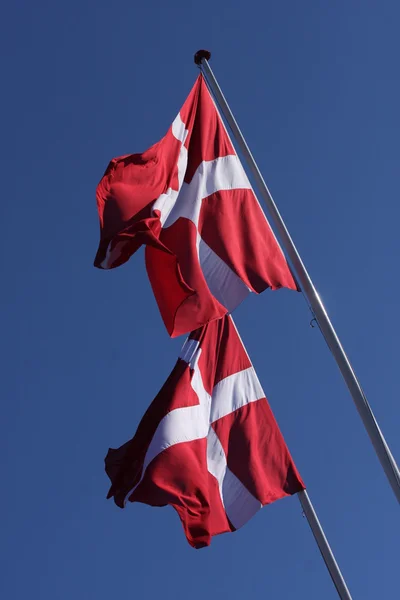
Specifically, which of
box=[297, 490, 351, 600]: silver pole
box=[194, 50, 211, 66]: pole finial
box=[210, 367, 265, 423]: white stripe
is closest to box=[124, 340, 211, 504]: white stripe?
box=[210, 367, 265, 423]: white stripe

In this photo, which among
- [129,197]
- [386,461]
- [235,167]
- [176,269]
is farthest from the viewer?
[235,167]

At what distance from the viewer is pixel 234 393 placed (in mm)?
11602

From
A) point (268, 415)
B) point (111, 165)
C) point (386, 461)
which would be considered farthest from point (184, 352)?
point (386, 461)

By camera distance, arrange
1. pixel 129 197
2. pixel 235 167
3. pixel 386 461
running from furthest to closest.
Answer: pixel 235 167, pixel 129 197, pixel 386 461

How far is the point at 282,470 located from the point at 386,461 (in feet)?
6.86

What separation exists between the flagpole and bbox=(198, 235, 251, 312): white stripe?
2.16 ft

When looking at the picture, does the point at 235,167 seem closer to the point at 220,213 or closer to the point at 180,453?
the point at 220,213

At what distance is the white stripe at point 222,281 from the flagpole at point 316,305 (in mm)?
660

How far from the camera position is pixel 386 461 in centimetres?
912

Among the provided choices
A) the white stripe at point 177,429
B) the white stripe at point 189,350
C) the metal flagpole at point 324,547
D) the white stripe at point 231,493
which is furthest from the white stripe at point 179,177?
the metal flagpole at point 324,547

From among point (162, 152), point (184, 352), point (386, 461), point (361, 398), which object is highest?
point (162, 152)

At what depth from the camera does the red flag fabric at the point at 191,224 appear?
1056 centimetres

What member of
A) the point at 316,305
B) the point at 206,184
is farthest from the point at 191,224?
the point at 316,305

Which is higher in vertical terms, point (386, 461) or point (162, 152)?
point (162, 152)
